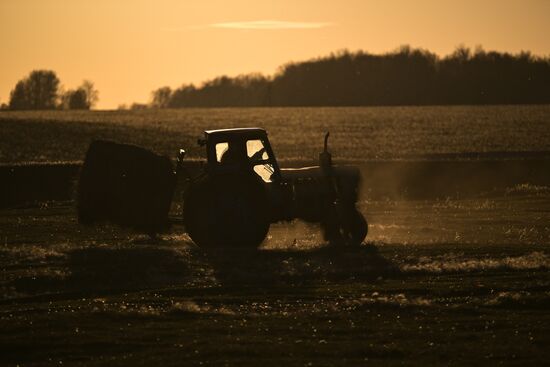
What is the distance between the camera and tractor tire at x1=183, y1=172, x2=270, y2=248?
2062cm

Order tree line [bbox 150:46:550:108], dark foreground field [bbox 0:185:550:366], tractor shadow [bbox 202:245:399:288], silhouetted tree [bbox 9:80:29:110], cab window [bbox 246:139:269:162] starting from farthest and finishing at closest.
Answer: silhouetted tree [bbox 9:80:29:110] → tree line [bbox 150:46:550:108] → cab window [bbox 246:139:269:162] → tractor shadow [bbox 202:245:399:288] → dark foreground field [bbox 0:185:550:366]

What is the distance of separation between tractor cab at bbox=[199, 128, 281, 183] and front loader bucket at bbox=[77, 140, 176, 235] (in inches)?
38.5

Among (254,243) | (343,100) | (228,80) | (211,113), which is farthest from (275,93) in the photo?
(254,243)

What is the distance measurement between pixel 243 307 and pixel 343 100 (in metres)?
126

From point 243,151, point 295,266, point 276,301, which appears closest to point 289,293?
point 276,301

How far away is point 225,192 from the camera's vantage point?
20688mm

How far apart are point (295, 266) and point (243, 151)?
293cm

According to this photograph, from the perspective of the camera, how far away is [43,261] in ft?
63.5

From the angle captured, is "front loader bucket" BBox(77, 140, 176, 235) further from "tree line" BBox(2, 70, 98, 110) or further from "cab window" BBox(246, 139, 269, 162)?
"tree line" BBox(2, 70, 98, 110)

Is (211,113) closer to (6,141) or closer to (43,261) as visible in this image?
(6,141)

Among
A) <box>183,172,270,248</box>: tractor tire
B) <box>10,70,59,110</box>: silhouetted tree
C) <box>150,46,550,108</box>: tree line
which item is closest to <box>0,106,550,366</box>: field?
<box>183,172,270,248</box>: tractor tire

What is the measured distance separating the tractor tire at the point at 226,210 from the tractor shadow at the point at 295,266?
A: 12.5 inches

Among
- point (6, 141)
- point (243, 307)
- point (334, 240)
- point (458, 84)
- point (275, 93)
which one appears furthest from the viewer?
point (275, 93)

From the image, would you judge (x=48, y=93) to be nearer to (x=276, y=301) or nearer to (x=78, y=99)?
(x=78, y=99)
